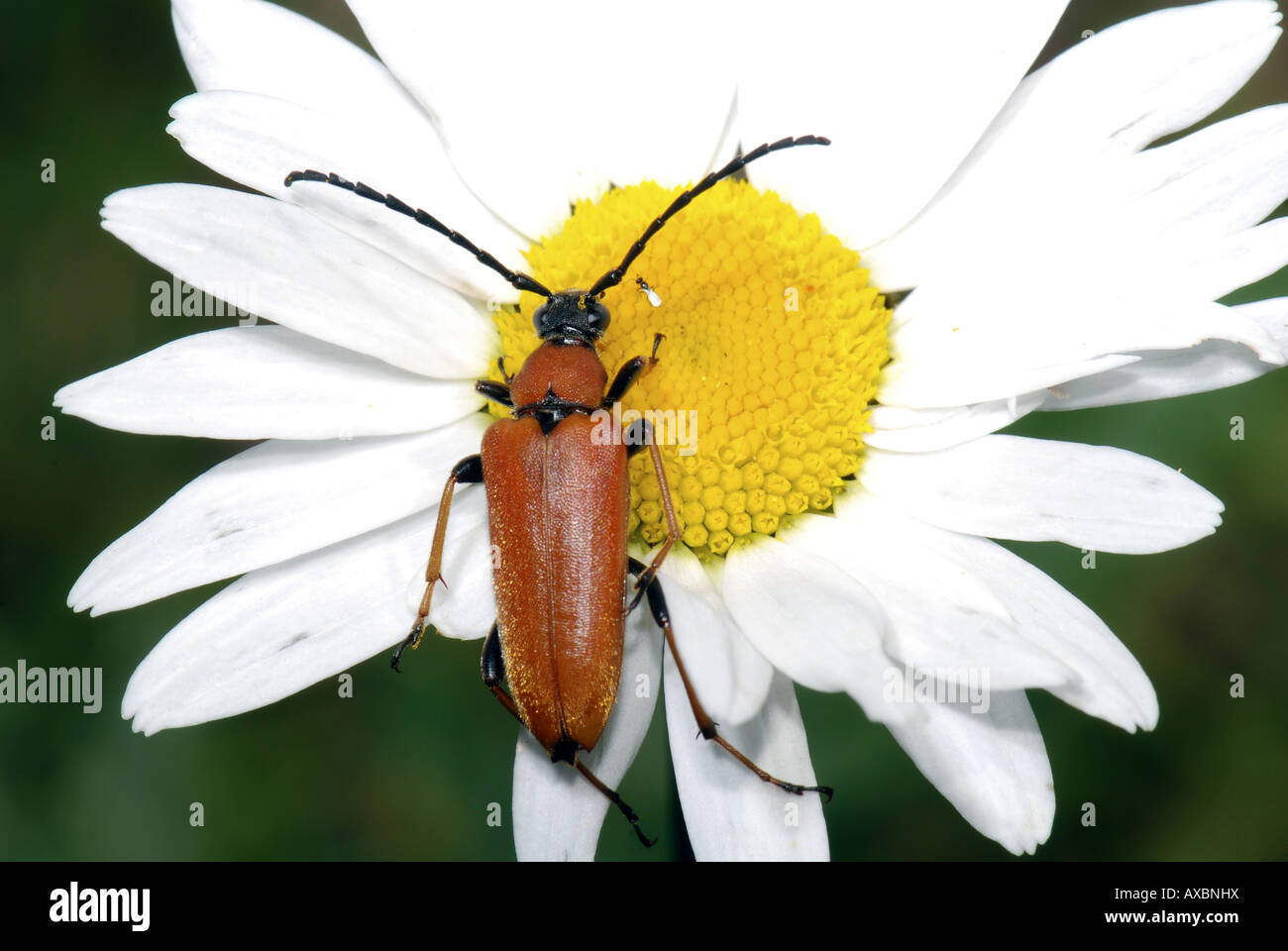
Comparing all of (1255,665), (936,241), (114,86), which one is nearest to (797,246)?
(936,241)

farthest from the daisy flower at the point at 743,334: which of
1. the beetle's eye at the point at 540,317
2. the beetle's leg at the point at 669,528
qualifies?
the beetle's eye at the point at 540,317

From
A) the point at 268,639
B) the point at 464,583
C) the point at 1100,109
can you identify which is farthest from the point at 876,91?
the point at 268,639

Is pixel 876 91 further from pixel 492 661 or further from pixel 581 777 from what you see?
pixel 581 777

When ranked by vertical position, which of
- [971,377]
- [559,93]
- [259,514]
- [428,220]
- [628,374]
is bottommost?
[259,514]

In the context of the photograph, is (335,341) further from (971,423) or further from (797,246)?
(971,423)

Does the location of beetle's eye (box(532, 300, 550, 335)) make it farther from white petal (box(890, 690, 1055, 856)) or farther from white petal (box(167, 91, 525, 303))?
white petal (box(890, 690, 1055, 856))

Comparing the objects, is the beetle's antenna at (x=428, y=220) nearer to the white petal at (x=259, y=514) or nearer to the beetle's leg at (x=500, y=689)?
the white petal at (x=259, y=514)

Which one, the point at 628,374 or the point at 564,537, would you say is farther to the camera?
the point at 628,374
